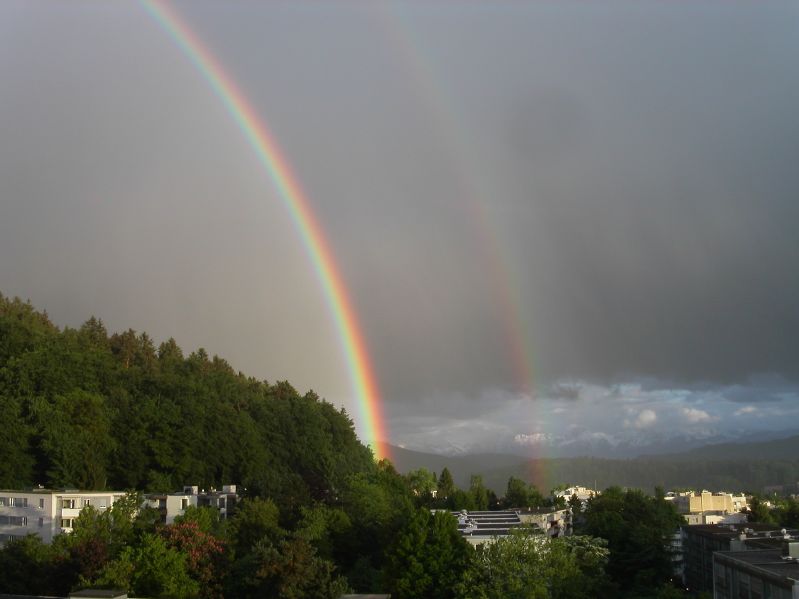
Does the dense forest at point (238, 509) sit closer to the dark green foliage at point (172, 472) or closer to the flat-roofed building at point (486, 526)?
the dark green foliage at point (172, 472)

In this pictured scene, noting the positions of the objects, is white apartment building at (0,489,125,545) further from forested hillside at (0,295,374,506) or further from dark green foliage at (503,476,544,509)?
dark green foliage at (503,476,544,509)

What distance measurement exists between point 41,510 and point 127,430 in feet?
51.1

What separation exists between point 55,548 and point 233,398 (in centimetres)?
5208

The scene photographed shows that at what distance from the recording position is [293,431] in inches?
3568

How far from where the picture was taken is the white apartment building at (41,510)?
2057 inches

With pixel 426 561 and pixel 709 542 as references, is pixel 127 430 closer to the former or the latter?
pixel 426 561

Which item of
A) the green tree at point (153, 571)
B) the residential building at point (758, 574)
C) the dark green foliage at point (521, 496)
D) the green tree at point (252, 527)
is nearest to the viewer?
the residential building at point (758, 574)

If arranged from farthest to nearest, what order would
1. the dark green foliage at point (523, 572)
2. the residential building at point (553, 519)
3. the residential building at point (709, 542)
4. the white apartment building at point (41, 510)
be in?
the residential building at point (553, 519) < the residential building at point (709, 542) < the white apartment building at point (41, 510) < the dark green foliage at point (523, 572)

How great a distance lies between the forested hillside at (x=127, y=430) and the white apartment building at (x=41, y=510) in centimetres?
643

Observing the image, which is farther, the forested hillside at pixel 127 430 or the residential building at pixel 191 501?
the forested hillside at pixel 127 430

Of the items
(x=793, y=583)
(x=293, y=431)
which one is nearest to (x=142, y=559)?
(x=793, y=583)

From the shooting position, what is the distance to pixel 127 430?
Result: 223 ft

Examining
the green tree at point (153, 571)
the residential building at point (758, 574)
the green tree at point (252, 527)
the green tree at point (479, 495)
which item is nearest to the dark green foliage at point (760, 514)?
the green tree at point (479, 495)

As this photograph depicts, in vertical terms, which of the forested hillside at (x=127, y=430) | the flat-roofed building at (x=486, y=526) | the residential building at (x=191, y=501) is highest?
the forested hillside at (x=127, y=430)
